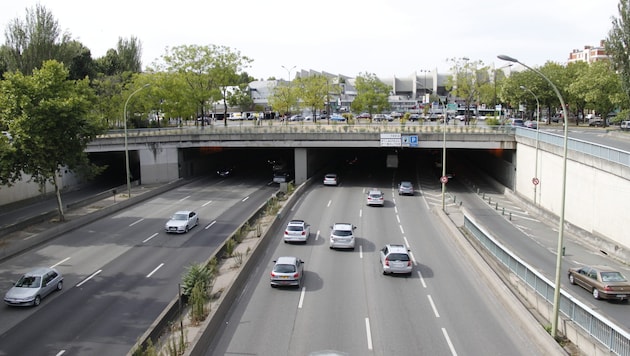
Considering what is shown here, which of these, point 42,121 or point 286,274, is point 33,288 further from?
point 42,121

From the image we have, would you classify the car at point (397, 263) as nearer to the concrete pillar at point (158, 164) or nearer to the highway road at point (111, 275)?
the highway road at point (111, 275)

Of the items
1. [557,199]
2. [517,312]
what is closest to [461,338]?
[517,312]

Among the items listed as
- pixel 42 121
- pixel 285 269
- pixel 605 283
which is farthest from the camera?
pixel 42 121

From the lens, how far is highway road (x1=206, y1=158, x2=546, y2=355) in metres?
18.0

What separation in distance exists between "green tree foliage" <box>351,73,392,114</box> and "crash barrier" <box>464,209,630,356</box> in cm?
A: 7044

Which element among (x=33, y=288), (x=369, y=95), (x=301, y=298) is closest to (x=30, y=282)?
(x=33, y=288)

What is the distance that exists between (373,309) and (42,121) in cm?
2727

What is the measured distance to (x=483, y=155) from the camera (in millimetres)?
67750

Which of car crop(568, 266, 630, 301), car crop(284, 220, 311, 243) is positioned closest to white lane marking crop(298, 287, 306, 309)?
car crop(284, 220, 311, 243)

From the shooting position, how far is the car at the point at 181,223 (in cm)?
3484

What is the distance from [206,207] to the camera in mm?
44500

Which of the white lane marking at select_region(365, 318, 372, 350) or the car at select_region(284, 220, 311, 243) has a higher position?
the car at select_region(284, 220, 311, 243)

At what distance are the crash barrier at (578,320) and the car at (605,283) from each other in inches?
136

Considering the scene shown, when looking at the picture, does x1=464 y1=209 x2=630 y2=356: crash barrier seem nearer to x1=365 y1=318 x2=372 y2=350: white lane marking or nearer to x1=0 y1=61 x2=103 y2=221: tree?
x1=365 y1=318 x2=372 y2=350: white lane marking
